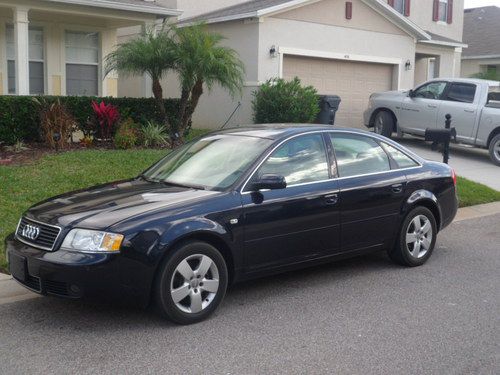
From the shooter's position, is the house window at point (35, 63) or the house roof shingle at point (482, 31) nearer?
the house window at point (35, 63)

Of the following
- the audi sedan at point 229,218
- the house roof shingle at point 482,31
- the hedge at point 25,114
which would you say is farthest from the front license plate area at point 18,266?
the house roof shingle at point 482,31

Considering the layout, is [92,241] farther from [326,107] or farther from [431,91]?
[431,91]

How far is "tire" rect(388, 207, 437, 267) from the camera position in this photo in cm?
711

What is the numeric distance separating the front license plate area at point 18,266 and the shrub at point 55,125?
6460 mm

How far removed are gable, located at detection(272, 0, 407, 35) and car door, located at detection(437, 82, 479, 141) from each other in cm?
387

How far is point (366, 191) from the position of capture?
6688 mm

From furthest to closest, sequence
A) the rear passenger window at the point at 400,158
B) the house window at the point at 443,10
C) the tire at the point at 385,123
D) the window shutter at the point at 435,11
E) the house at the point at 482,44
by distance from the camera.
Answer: the house at the point at 482,44 < the house window at the point at 443,10 < the window shutter at the point at 435,11 < the tire at the point at 385,123 < the rear passenger window at the point at 400,158

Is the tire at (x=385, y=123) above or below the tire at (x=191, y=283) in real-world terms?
above

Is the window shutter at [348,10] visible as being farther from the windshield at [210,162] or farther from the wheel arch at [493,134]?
the windshield at [210,162]

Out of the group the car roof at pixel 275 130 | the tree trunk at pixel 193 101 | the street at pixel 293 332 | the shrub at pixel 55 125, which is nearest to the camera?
the street at pixel 293 332

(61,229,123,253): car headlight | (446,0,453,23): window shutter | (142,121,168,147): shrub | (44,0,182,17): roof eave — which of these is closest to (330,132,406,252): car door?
(61,229,123,253): car headlight

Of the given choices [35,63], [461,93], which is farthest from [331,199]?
[35,63]

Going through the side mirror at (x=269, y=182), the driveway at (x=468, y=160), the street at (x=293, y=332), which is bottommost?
the street at (x=293, y=332)

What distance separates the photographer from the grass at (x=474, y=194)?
438 inches
